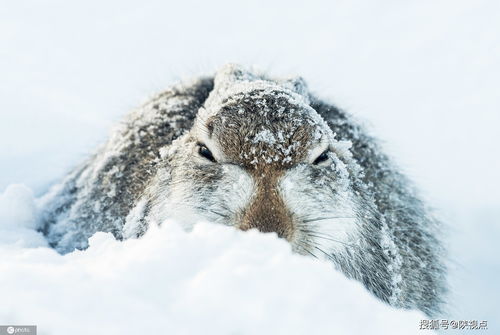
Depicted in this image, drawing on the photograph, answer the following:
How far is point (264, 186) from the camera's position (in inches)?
124

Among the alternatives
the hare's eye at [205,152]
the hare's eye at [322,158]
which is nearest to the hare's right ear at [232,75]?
the hare's eye at [205,152]

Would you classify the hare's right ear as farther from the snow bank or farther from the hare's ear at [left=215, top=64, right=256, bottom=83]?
the snow bank

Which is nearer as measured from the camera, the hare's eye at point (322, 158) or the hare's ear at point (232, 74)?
the hare's eye at point (322, 158)

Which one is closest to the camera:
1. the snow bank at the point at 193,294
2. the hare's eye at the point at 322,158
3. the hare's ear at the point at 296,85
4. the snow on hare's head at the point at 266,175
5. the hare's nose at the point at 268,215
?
the snow bank at the point at 193,294

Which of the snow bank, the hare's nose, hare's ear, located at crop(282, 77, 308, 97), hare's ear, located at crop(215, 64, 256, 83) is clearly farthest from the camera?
hare's ear, located at crop(282, 77, 308, 97)

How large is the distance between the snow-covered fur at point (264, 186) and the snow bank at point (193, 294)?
0.77 metres

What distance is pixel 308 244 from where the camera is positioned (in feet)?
10.2

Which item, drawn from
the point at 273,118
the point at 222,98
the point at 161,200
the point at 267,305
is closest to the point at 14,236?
the point at 161,200

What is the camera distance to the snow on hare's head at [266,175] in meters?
3.08

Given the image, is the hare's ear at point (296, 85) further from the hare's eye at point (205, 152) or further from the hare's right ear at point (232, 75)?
the hare's eye at point (205, 152)

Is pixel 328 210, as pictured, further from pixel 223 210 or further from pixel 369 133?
pixel 369 133

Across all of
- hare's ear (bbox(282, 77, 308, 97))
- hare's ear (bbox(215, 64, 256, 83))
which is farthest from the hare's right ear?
hare's ear (bbox(282, 77, 308, 97))

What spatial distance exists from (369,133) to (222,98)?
2677 mm

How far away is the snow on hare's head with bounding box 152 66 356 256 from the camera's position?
10.1ft
